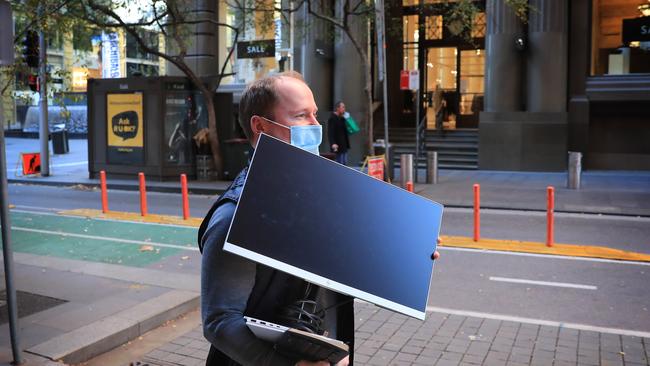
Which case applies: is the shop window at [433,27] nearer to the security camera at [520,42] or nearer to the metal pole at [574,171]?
the security camera at [520,42]

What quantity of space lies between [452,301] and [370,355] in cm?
198

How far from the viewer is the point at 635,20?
Answer: 70.9 ft

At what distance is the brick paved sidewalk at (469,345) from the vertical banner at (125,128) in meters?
14.9

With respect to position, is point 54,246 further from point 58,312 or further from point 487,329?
point 487,329

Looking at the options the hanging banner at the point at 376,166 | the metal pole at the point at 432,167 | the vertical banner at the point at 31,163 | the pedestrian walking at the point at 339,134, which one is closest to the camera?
the hanging banner at the point at 376,166

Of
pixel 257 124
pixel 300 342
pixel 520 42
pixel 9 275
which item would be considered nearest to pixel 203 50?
pixel 520 42

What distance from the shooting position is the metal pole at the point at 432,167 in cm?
1781

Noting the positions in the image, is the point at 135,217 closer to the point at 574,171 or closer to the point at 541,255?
the point at 541,255

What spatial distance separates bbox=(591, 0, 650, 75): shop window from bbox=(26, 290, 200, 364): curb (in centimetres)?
1957

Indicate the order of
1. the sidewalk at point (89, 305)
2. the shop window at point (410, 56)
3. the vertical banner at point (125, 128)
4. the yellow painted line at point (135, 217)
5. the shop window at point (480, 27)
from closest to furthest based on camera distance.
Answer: the sidewalk at point (89, 305), the yellow painted line at point (135, 217), the vertical banner at point (125, 128), the shop window at point (480, 27), the shop window at point (410, 56)

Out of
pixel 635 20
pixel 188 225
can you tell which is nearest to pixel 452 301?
pixel 188 225

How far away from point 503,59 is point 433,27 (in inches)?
265

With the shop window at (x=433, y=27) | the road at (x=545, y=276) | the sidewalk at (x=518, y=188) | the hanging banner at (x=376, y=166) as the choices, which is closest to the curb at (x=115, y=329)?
the road at (x=545, y=276)

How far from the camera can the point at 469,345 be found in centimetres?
555
